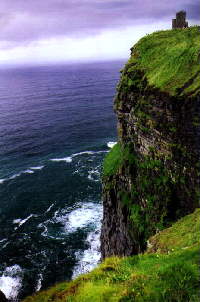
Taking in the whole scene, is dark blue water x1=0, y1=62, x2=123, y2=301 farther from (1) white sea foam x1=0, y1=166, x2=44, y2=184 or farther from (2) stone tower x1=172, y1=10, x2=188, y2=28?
(2) stone tower x1=172, y1=10, x2=188, y2=28

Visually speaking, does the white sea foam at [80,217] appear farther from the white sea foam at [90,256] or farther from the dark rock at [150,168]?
the dark rock at [150,168]

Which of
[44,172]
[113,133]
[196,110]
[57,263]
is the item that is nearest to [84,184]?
[44,172]

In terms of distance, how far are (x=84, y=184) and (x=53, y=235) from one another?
→ 52.0 ft

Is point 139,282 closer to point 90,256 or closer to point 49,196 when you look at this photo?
point 90,256

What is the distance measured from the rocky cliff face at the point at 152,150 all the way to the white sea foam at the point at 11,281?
12455 mm

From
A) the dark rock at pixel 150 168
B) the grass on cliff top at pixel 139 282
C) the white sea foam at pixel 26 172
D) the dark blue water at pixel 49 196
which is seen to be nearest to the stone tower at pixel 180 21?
the dark rock at pixel 150 168

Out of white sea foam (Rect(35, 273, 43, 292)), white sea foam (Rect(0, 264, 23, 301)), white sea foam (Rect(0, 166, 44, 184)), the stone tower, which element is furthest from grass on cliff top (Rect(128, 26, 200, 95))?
white sea foam (Rect(0, 166, 44, 184))

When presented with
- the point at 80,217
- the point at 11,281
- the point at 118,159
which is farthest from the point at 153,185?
the point at 80,217

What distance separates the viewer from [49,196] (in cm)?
5884

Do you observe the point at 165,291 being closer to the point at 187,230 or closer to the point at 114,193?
the point at 187,230

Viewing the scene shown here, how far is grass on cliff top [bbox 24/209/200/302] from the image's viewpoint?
1085 centimetres

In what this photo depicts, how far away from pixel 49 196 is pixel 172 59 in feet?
129

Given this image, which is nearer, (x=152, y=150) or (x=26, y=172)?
(x=152, y=150)

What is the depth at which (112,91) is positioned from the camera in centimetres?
16500
